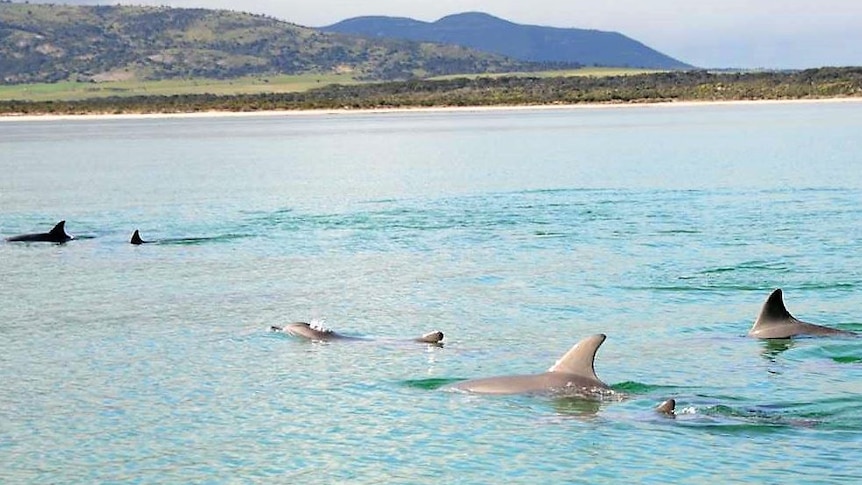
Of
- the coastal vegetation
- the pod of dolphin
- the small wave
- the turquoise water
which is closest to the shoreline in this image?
the coastal vegetation

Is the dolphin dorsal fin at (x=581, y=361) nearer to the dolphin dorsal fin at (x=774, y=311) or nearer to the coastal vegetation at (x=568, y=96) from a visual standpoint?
the dolphin dorsal fin at (x=774, y=311)

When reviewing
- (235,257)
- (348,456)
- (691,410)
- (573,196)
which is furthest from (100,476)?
(573,196)

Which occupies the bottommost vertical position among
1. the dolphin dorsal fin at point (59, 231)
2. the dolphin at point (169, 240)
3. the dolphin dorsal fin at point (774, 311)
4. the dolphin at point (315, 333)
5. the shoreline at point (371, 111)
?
the shoreline at point (371, 111)

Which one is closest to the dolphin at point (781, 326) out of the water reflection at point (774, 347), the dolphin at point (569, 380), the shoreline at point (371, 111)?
the water reflection at point (774, 347)

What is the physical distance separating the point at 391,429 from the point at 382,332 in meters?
6.37

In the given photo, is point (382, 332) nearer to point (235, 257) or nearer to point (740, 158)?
point (235, 257)

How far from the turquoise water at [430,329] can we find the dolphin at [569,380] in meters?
0.30

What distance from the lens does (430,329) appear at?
23.8m

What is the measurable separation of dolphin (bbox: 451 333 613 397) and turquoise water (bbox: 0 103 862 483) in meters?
0.30

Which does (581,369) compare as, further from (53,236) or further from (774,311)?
(53,236)

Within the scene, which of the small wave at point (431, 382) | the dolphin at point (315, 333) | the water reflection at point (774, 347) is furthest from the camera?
the dolphin at point (315, 333)

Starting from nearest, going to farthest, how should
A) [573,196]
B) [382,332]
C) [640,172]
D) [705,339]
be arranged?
[705,339]
[382,332]
[573,196]
[640,172]

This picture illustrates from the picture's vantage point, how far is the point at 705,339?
22172mm

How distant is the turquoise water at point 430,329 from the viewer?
53.0 ft
